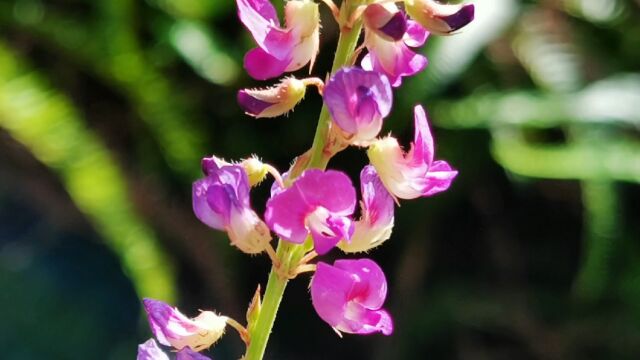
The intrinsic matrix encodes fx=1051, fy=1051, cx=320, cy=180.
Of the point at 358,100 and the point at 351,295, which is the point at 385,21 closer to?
the point at 358,100

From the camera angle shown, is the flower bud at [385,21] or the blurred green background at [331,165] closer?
the flower bud at [385,21]

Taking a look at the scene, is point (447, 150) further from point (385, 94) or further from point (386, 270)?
point (385, 94)

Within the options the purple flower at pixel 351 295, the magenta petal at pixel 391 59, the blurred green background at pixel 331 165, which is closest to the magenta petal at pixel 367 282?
the purple flower at pixel 351 295

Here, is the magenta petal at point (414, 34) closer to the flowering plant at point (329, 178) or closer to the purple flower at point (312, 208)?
the flowering plant at point (329, 178)

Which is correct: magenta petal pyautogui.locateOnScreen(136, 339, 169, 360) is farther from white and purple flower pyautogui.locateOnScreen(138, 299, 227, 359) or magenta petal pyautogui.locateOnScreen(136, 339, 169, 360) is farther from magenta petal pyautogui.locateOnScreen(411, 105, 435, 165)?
magenta petal pyautogui.locateOnScreen(411, 105, 435, 165)

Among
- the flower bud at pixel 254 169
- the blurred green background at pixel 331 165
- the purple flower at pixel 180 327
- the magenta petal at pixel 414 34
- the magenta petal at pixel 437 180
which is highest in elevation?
the magenta petal at pixel 414 34

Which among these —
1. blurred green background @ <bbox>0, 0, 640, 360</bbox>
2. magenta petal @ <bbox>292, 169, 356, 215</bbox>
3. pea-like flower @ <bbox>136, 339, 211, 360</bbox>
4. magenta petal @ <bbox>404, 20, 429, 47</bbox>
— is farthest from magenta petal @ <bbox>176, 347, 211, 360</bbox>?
blurred green background @ <bbox>0, 0, 640, 360</bbox>
